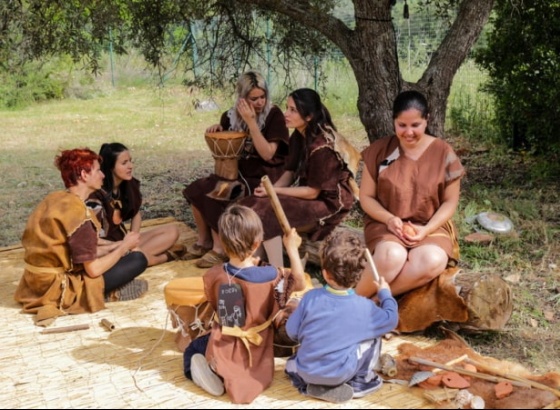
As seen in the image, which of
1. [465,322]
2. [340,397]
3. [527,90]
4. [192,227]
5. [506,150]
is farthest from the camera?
[506,150]

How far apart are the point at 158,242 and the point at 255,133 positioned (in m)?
1.16

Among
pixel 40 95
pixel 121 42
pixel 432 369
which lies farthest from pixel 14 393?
pixel 40 95

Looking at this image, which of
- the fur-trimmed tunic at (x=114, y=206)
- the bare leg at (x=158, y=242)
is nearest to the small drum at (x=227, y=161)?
the bare leg at (x=158, y=242)

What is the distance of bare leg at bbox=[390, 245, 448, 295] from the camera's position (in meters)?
4.50

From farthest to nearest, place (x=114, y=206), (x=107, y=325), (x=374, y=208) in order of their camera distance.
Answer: (x=114, y=206), (x=374, y=208), (x=107, y=325)

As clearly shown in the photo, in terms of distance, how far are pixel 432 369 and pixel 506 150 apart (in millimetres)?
6227

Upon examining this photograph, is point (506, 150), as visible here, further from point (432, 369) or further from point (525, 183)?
point (432, 369)

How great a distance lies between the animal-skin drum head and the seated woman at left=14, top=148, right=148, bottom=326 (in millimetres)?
3218

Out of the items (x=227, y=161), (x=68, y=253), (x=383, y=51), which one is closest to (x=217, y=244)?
(x=227, y=161)

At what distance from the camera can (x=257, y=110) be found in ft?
19.4

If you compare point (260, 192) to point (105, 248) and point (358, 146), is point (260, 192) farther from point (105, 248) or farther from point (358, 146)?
point (358, 146)

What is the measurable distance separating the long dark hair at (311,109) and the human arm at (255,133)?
57cm

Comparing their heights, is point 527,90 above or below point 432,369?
above

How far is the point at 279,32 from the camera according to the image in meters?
7.96
